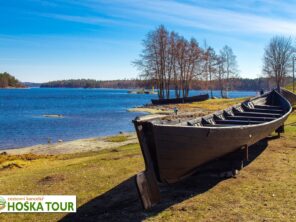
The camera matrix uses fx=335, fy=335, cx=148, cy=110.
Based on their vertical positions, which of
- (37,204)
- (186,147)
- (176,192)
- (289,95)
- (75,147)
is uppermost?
(289,95)

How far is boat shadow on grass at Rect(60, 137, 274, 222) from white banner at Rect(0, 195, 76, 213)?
18.4 inches

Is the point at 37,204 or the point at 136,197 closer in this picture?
Result: the point at 37,204

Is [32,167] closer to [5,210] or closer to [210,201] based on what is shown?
[5,210]

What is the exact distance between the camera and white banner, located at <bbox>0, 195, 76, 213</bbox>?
7.96 meters

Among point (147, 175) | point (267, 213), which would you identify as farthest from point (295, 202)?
point (147, 175)

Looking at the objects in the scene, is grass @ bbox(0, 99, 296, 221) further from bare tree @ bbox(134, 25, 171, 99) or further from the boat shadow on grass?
bare tree @ bbox(134, 25, 171, 99)

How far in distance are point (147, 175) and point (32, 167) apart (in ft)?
26.3

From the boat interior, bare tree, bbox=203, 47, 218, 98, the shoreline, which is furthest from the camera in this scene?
bare tree, bbox=203, 47, 218, 98

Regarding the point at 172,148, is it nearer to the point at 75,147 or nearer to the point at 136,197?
the point at 136,197

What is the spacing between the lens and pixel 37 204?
8203 mm

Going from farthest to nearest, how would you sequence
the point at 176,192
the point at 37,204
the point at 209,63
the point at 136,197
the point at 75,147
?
the point at 209,63 → the point at 75,147 → the point at 176,192 → the point at 136,197 → the point at 37,204

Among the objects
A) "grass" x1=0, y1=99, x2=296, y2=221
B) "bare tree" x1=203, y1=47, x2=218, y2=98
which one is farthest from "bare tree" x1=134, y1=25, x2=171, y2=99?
"grass" x1=0, y1=99, x2=296, y2=221

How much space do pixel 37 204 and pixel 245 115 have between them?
10213mm

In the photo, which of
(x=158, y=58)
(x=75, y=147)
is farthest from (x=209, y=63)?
(x=75, y=147)
